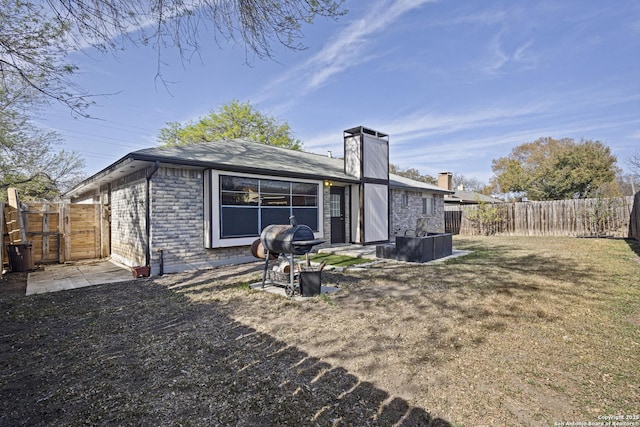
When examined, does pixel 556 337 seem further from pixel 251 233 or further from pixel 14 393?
pixel 251 233

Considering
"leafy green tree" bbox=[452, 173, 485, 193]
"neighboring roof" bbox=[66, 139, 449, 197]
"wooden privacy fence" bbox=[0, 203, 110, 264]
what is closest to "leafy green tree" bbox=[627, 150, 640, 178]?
"neighboring roof" bbox=[66, 139, 449, 197]

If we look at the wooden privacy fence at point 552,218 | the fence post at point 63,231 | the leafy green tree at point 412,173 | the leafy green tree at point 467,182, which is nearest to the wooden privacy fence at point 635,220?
the wooden privacy fence at point 552,218

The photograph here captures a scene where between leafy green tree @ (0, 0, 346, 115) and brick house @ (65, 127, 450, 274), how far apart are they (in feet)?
8.03

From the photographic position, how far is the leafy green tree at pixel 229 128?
28047 mm

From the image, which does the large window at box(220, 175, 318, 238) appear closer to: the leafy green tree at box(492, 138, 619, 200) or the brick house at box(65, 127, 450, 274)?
the brick house at box(65, 127, 450, 274)

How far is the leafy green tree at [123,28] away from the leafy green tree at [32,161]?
20.3 feet

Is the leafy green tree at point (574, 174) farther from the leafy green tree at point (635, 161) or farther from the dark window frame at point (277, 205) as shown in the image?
the dark window frame at point (277, 205)

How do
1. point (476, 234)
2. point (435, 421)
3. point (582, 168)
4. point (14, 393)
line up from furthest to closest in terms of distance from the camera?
point (582, 168), point (476, 234), point (14, 393), point (435, 421)

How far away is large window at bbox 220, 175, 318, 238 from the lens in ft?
27.0

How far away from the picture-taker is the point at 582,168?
74.5 ft

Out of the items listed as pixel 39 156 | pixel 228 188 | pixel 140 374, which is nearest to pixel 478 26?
pixel 228 188

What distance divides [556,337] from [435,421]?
2.30 meters

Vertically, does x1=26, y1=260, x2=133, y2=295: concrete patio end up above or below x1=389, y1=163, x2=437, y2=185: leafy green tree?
below

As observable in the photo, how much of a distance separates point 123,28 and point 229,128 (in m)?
25.5
